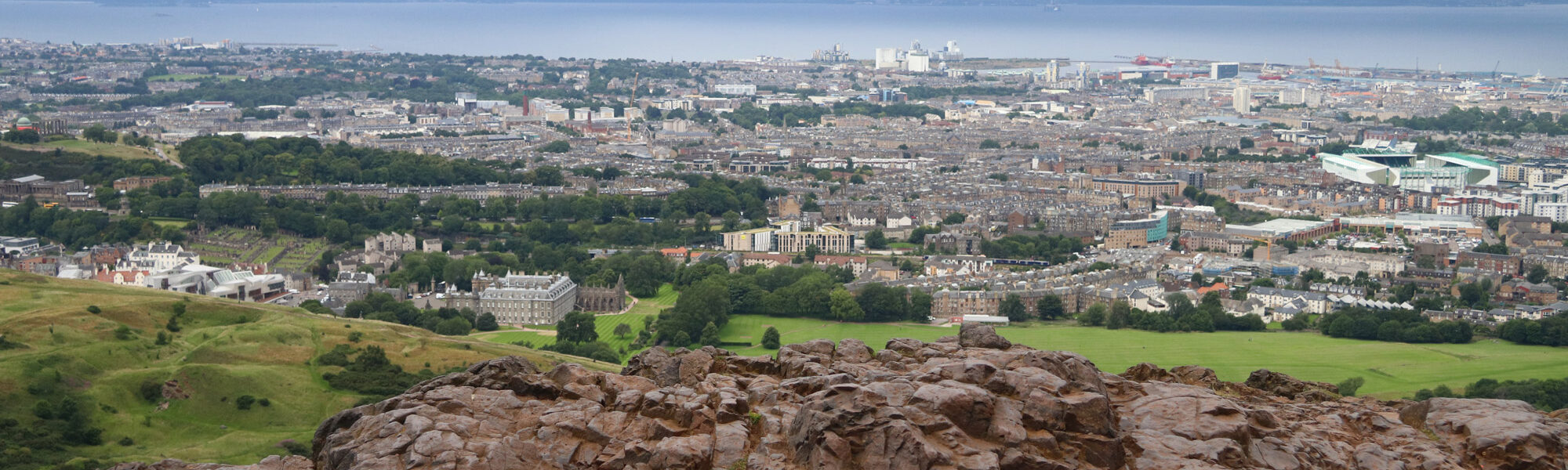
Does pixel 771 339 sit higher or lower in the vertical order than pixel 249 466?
lower

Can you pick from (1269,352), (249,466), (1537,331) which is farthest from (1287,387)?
(1537,331)

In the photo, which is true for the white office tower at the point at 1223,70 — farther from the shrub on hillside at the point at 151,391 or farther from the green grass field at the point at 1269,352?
the shrub on hillside at the point at 151,391

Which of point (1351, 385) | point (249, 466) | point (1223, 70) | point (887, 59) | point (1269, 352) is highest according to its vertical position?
point (887, 59)

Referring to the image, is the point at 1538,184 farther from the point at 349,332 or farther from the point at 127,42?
the point at 127,42

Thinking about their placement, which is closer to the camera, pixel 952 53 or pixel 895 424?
pixel 895 424

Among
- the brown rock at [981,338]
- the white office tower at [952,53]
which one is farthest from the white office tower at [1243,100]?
the brown rock at [981,338]

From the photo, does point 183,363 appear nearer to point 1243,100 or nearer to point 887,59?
point 1243,100
